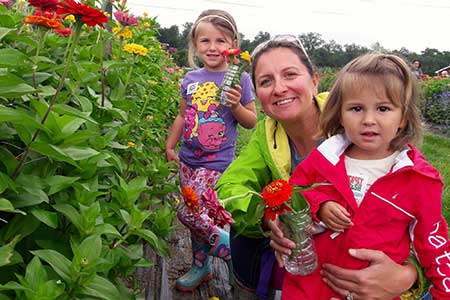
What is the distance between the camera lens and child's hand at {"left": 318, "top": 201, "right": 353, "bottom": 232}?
5.40 feet

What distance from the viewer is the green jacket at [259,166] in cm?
208

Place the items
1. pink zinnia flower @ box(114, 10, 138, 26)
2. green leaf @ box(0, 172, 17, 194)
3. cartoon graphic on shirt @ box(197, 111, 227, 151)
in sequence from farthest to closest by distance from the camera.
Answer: cartoon graphic on shirt @ box(197, 111, 227, 151)
pink zinnia flower @ box(114, 10, 138, 26)
green leaf @ box(0, 172, 17, 194)

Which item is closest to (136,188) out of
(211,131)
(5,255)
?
(5,255)

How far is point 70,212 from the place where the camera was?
1.30m

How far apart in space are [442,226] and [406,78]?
0.45 meters

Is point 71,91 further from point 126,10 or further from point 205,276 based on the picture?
point 205,276

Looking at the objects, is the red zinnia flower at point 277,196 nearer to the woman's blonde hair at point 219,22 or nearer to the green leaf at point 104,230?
the green leaf at point 104,230

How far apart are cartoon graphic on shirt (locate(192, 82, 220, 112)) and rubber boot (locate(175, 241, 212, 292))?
2.21 feet

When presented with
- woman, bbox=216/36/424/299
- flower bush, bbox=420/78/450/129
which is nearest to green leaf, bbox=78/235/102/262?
woman, bbox=216/36/424/299

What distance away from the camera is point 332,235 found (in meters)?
1.75

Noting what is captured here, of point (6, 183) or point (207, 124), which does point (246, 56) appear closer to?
point (207, 124)

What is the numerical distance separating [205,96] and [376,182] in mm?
1365


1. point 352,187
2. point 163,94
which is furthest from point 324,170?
point 163,94

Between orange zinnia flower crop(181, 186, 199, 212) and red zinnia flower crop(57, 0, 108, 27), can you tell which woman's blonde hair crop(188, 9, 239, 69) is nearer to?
orange zinnia flower crop(181, 186, 199, 212)
